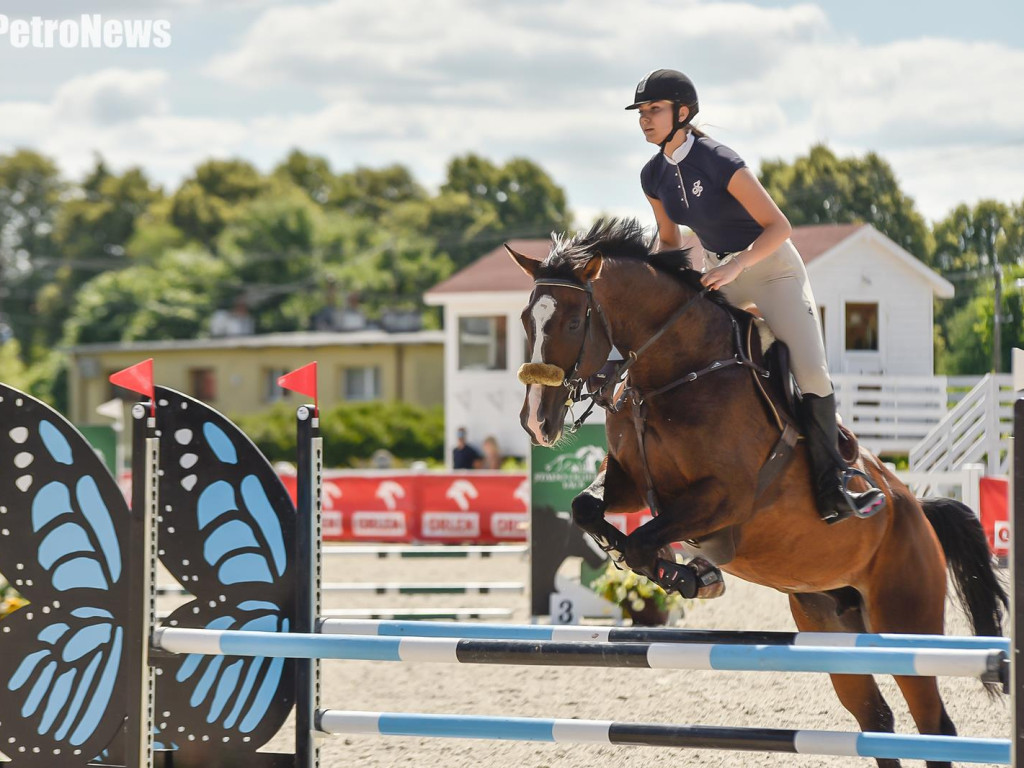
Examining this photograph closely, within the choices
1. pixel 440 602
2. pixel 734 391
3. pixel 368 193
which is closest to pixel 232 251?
pixel 368 193

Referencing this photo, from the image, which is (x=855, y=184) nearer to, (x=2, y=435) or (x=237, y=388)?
(x=2, y=435)

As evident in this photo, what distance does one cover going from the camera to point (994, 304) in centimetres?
712

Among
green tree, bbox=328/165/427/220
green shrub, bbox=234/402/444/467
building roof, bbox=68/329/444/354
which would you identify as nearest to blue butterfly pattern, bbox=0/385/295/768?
Result: green shrub, bbox=234/402/444/467

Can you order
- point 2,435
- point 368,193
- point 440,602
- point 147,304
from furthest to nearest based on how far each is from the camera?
point 368,193 → point 147,304 → point 440,602 → point 2,435

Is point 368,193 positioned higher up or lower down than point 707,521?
higher up

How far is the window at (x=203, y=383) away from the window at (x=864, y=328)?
1230 inches

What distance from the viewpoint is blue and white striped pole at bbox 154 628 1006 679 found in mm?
2898

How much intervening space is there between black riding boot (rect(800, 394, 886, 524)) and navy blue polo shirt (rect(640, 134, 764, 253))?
574 millimetres

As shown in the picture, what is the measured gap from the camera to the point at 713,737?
3.17 m

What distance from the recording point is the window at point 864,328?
22.8ft

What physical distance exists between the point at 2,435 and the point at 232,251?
50980 mm

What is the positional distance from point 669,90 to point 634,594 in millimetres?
4856

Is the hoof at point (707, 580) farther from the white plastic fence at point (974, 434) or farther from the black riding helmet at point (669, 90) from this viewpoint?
the white plastic fence at point (974, 434)

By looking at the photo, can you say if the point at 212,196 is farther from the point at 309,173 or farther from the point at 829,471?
the point at 829,471
